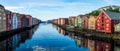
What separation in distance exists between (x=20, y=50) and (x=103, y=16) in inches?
1891

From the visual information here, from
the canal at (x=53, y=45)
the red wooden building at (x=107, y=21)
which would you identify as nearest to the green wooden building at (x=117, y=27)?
the red wooden building at (x=107, y=21)

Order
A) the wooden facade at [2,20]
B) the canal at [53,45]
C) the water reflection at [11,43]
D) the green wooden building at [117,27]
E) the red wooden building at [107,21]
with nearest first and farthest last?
the canal at [53,45], the water reflection at [11,43], the green wooden building at [117,27], the red wooden building at [107,21], the wooden facade at [2,20]

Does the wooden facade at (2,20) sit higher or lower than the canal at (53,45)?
higher

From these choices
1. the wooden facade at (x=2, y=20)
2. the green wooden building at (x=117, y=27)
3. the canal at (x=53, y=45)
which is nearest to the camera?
the canal at (x=53, y=45)

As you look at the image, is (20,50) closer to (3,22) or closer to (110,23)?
(110,23)

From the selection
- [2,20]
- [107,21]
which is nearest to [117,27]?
[107,21]

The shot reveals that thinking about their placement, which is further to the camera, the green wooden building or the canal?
the green wooden building

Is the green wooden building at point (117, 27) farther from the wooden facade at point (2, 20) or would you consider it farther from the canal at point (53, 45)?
the wooden facade at point (2, 20)

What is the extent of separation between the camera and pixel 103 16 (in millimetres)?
88125

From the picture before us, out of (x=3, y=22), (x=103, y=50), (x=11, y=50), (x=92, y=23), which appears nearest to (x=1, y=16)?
(x=3, y=22)

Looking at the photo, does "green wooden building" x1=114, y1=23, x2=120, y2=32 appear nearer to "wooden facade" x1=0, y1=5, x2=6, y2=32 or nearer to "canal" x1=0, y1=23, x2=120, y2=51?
"canal" x1=0, y1=23, x2=120, y2=51

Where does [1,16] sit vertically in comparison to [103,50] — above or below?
above

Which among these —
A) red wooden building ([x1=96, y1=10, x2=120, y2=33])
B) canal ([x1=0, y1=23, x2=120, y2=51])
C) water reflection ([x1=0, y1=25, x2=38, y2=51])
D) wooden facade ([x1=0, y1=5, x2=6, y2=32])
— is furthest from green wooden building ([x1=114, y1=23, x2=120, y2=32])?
wooden facade ([x1=0, y1=5, x2=6, y2=32])

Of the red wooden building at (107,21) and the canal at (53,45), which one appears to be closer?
the canal at (53,45)
